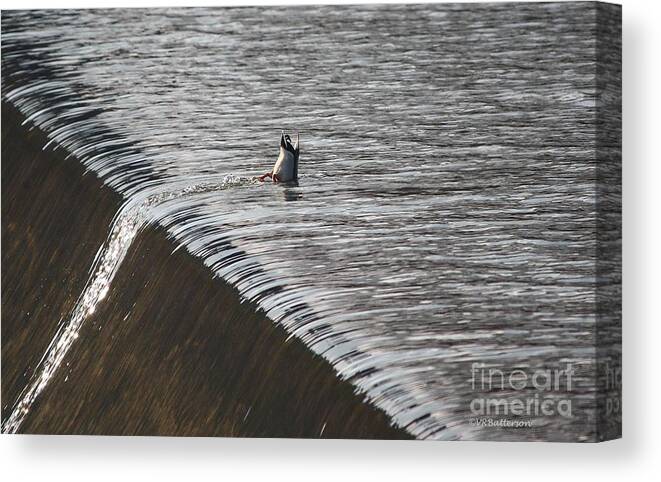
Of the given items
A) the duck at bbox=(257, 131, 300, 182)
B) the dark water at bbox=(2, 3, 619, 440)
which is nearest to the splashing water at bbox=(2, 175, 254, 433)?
the dark water at bbox=(2, 3, 619, 440)

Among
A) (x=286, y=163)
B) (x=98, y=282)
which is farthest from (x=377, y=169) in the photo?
(x=98, y=282)

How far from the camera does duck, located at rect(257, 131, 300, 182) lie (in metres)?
5.70

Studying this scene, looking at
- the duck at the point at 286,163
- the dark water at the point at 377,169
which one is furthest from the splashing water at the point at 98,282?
the duck at the point at 286,163

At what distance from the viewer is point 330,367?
5.63 meters

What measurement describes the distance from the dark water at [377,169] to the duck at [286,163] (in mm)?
43

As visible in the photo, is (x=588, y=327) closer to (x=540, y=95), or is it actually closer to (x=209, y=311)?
(x=540, y=95)

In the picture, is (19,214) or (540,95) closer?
(540,95)

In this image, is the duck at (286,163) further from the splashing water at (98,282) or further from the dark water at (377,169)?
the splashing water at (98,282)

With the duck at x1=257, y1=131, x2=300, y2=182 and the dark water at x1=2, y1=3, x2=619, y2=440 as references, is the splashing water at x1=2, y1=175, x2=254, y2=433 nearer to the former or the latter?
the dark water at x1=2, y1=3, x2=619, y2=440

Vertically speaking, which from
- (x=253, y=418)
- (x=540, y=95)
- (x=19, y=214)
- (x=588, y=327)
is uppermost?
(x=540, y=95)

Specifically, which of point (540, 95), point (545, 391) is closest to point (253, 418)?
point (545, 391)

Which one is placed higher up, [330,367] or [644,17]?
[644,17]

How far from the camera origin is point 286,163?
5703 millimetres

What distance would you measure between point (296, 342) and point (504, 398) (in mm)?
963
